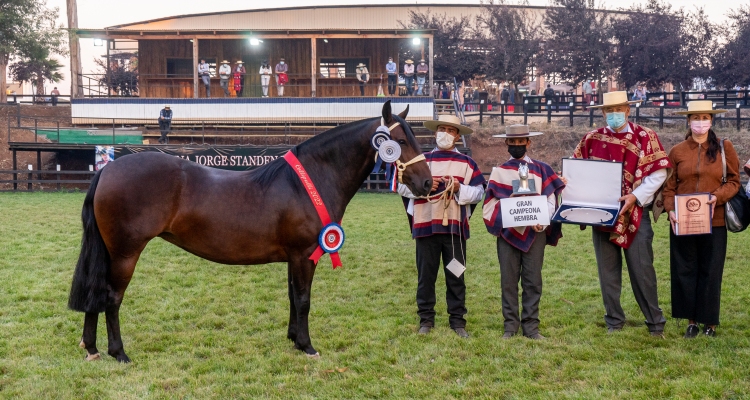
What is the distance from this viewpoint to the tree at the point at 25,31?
34438 millimetres

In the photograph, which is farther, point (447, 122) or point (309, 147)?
point (447, 122)

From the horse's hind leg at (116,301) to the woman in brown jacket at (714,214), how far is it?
4.81 meters

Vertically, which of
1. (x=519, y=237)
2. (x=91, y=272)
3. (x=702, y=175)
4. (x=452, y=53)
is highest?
(x=452, y=53)

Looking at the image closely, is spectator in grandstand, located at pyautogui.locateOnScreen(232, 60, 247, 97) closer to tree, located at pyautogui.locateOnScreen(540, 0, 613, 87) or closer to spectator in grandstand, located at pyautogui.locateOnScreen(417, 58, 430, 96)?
Answer: spectator in grandstand, located at pyautogui.locateOnScreen(417, 58, 430, 96)

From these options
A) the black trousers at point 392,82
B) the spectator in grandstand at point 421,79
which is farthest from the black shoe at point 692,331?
the black trousers at point 392,82

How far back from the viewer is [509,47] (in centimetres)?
3278

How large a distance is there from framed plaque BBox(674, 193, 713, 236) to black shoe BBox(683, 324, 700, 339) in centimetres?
92

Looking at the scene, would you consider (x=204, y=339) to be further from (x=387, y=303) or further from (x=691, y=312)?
(x=691, y=312)

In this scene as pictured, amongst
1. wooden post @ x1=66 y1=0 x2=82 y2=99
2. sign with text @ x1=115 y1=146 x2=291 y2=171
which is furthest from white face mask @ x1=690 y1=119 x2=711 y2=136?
wooden post @ x1=66 y1=0 x2=82 y2=99

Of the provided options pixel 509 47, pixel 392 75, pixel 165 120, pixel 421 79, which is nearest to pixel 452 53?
pixel 509 47

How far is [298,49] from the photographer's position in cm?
3097

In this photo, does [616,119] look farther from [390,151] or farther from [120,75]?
[120,75]

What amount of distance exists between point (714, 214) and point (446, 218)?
7.91 feet

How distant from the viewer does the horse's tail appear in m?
5.57
